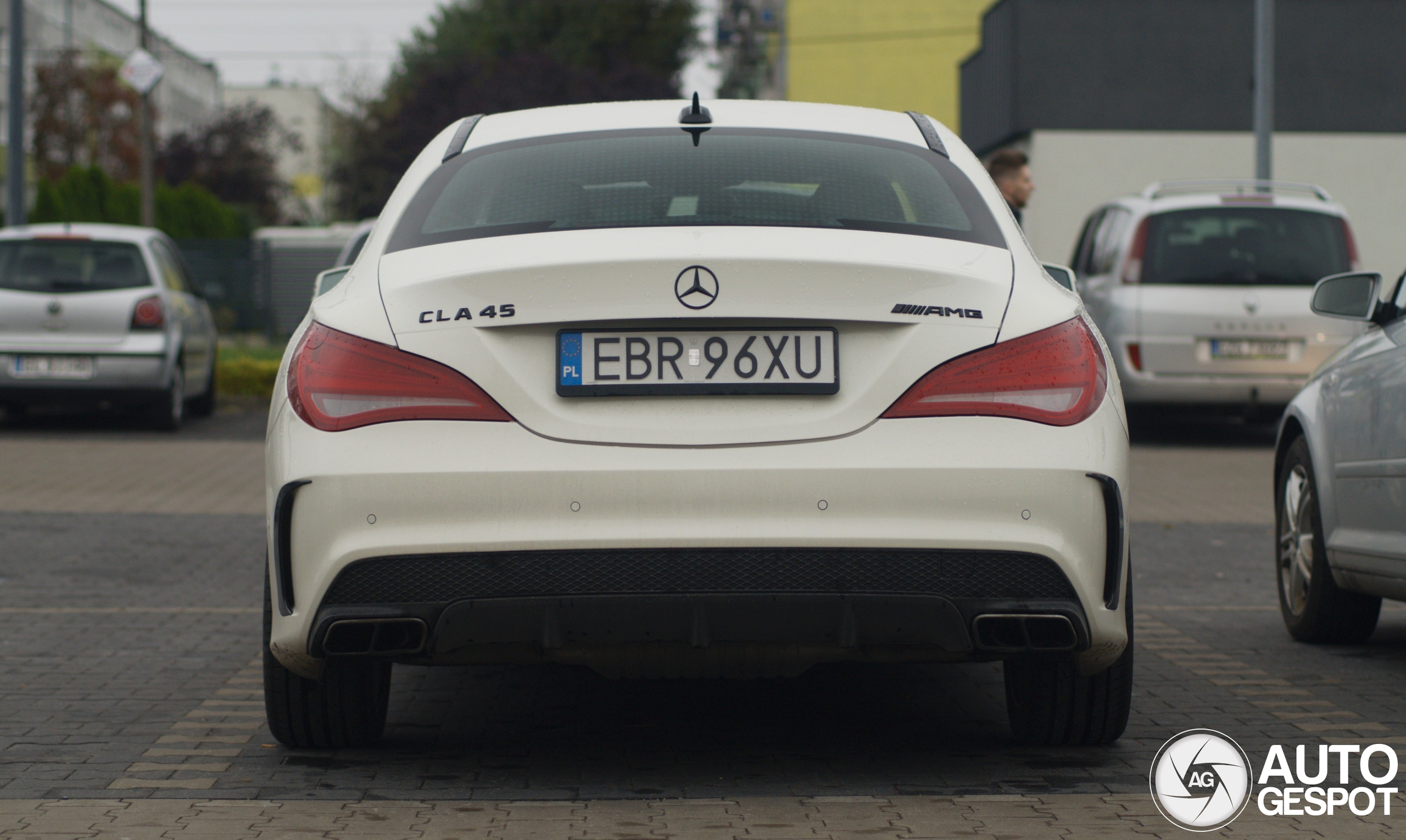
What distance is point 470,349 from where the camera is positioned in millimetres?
3859

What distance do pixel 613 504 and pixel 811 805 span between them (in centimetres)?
81

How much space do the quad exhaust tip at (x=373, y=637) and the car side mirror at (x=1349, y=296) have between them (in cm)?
345

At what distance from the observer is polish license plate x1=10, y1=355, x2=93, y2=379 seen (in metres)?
15.1

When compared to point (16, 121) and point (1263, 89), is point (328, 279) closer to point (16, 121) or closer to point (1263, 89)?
point (1263, 89)

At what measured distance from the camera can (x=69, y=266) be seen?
1541 centimetres

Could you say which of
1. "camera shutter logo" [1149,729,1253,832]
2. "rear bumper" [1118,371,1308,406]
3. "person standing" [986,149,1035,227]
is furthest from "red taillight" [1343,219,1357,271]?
"camera shutter logo" [1149,729,1253,832]

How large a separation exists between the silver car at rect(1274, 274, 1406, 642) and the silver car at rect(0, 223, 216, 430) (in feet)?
35.6

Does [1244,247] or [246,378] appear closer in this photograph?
[1244,247]

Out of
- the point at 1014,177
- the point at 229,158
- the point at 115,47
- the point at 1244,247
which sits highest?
the point at 115,47

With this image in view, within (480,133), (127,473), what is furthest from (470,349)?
(127,473)

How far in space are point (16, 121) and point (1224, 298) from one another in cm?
1443

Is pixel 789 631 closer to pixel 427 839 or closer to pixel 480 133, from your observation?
pixel 427 839

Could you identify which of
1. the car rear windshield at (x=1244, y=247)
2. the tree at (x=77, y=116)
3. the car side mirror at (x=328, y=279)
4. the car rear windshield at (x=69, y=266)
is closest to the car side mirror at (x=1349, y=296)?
the car side mirror at (x=328, y=279)

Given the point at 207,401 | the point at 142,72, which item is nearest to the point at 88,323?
the point at 207,401
